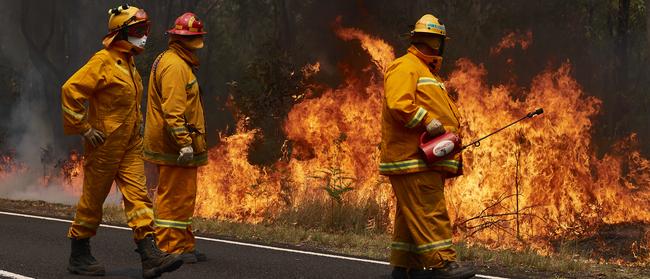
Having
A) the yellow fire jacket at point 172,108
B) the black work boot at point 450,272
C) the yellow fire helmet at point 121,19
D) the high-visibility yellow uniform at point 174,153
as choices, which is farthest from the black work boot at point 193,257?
the black work boot at point 450,272

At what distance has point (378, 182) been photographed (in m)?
12.3

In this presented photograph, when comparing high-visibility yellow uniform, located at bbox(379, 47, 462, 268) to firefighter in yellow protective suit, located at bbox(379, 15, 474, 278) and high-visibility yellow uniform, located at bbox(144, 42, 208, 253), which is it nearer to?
firefighter in yellow protective suit, located at bbox(379, 15, 474, 278)

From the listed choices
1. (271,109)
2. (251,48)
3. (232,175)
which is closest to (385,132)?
(232,175)

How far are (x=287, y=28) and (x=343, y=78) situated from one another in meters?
10.6

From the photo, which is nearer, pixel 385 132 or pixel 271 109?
pixel 385 132

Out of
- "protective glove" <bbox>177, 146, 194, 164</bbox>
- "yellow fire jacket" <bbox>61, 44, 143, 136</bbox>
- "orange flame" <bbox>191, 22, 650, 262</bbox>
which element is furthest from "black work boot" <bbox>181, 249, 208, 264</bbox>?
"orange flame" <bbox>191, 22, 650, 262</bbox>

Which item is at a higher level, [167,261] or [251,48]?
[251,48]

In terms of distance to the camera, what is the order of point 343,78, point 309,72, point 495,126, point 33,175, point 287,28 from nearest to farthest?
point 495,126, point 343,78, point 309,72, point 287,28, point 33,175

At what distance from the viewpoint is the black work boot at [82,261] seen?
7.07m

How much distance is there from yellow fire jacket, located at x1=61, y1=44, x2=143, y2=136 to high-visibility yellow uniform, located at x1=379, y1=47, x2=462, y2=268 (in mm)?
1915

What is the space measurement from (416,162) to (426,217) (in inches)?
14.3

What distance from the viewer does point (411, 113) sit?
20.3ft

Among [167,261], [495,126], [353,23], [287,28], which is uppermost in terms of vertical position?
[287,28]

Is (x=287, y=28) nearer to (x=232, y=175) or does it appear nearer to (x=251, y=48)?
(x=251, y=48)
